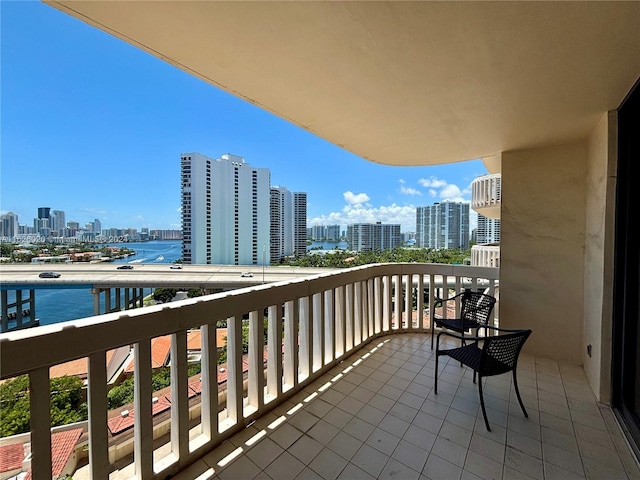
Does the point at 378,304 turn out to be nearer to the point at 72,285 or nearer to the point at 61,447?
the point at 61,447

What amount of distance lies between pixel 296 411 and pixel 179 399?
943 mm

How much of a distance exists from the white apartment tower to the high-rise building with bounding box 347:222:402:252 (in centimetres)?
280

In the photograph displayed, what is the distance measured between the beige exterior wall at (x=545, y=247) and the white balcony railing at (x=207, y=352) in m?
0.36

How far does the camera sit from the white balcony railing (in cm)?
106

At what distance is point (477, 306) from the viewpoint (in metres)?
2.97

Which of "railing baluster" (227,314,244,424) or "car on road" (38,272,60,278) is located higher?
"car on road" (38,272,60,278)

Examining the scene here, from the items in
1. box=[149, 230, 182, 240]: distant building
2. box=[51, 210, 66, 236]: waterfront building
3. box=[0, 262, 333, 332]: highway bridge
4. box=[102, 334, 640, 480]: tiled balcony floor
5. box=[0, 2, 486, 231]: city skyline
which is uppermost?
box=[0, 2, 486, 231]: city skyline

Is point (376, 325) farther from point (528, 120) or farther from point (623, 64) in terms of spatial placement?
point (623, 64)

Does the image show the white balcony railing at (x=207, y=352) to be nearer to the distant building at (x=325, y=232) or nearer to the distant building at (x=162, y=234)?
the distant building at (x=162, y=234)

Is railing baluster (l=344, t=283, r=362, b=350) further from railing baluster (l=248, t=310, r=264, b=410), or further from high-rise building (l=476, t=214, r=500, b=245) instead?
high-rise building (l=476, t=214, r=500, b=245)

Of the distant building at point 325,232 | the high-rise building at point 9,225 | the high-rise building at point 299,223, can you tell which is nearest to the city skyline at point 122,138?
the high-rise building at point 9,225

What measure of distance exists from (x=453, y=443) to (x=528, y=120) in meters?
2.76

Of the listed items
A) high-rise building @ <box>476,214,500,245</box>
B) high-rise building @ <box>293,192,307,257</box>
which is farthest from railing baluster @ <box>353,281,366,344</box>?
high-rise building @ <box>476,214,500,245</box>

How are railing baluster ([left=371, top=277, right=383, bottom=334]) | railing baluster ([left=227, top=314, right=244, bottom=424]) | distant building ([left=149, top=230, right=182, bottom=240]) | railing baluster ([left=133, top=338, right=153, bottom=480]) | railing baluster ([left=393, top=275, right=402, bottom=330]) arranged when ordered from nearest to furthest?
1. railing baluster ([left=133, top=338, right=153, bottom=480])
2. railing baluster ([left=227, top=314, right=244, bottom=424])
3. railing baluster ([left=371, top=277, right=383, bottom=334])
4. railing baluster ([left=393, top=275, right=402, bottom=330])
5. distant building ([left=149, top=230, right=182, bottom=240])
